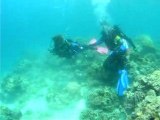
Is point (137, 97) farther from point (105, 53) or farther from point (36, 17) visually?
point (36, 17)

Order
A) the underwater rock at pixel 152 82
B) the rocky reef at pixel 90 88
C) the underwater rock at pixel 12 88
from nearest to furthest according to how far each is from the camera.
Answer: the underwater rock at pixel 152 82
the rocky reef at pixel 90 88
the underwater rock at pixel 12 88

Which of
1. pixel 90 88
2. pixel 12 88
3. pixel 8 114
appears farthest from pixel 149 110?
pixel 12 88

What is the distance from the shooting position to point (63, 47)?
12344mm

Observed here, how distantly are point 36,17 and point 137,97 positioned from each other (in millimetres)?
141988

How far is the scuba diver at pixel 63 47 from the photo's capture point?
12.1 meters

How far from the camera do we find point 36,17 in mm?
146000

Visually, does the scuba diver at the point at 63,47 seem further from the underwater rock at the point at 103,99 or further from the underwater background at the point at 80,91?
the underwater rock at the point at 103,99

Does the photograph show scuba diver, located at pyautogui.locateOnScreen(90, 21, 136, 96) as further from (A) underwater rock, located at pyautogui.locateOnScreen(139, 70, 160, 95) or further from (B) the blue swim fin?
(A) underwater rock, located at pyautogui.locateOnScreen(139, 70, 160, 95)

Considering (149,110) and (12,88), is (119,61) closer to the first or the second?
(149,110)

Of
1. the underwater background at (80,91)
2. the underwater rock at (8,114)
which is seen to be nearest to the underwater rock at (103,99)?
the underwater background at (80,91)

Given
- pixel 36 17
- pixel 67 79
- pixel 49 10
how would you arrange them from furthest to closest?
pixel 49 10, pixel 36 17, pixel 67 79

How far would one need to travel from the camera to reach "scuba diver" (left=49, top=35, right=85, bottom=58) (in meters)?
12.1

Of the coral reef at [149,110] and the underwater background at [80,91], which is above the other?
the underwater background at [80,91]

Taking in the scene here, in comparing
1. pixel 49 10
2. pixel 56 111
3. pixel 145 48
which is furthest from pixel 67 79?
pixel 49 10
